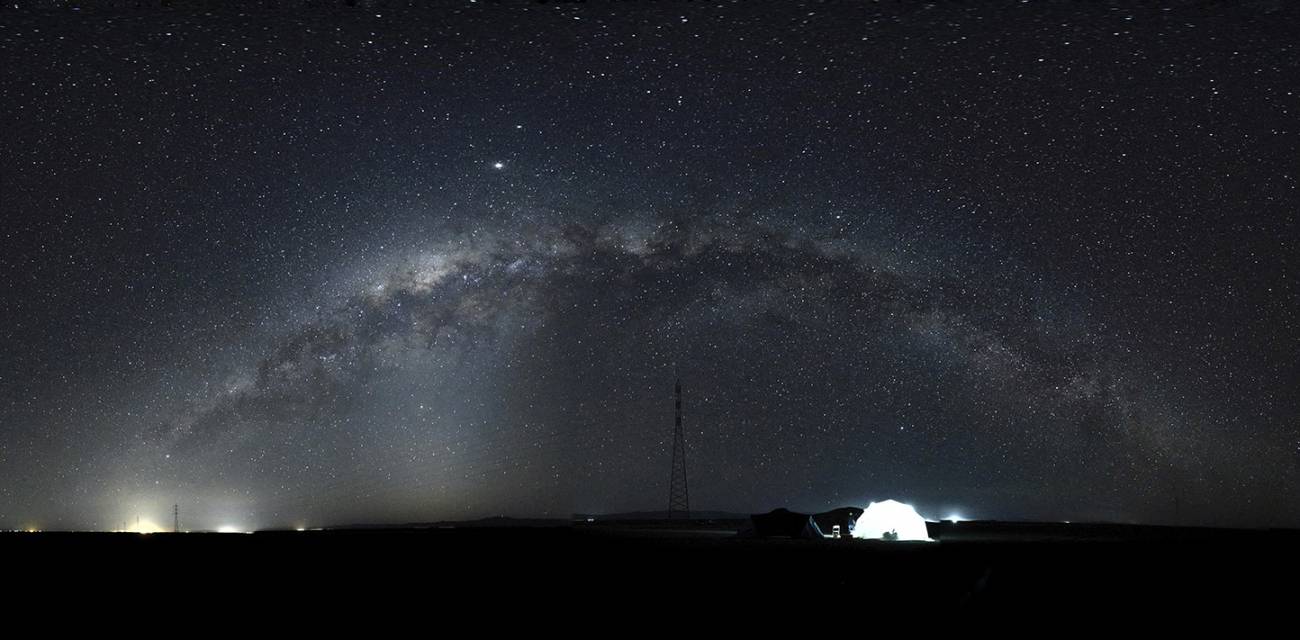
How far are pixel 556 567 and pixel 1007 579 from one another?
38.1ft

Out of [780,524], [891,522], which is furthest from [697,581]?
[780,524]

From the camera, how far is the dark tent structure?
51559 millimetres

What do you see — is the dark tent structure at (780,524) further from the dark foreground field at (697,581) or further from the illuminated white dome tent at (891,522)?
the dark foreground field at (697,581)

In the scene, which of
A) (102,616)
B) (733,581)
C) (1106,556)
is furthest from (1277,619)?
(1106,556)

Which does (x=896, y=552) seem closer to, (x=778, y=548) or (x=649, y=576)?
(x=778, y=548)

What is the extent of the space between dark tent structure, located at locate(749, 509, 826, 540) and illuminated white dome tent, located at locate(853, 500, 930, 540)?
235 cm

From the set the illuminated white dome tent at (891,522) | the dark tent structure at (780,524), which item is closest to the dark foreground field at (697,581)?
the illuminated white dome tent at (891,522)

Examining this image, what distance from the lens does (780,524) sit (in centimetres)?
5416

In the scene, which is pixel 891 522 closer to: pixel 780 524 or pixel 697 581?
pixel 780 524

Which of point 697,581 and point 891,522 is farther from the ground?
point 697,581

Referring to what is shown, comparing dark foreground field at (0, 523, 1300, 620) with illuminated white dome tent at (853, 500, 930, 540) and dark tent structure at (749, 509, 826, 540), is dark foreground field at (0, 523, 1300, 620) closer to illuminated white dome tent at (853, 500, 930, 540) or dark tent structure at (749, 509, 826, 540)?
illuminated white dome tent at (853, 500, 930, 540)

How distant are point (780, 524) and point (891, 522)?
7.16m

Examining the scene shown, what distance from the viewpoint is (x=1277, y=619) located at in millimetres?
16594

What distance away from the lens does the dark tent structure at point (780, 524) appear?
5156cm
